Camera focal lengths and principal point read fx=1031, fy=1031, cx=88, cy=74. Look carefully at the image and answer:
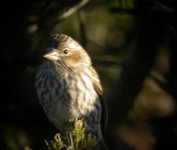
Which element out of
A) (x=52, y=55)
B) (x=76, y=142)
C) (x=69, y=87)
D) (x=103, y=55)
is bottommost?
(x=103, y=55)

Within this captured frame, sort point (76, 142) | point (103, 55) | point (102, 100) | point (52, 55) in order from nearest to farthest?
point (76, 142), point (52, 55), point (102, 100), point (103, 55)

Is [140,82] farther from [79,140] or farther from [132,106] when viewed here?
[79,140]

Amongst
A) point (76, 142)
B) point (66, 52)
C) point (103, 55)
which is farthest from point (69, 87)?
point (76, 142)

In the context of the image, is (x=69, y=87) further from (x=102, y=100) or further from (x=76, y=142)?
(x=76, y=142)

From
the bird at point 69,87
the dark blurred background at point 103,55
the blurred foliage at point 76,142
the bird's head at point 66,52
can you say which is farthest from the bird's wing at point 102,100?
the blurred foliage at point 76,142

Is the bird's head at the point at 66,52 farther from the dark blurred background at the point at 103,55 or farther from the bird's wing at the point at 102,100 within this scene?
the dark blurred background at the point at 103,55

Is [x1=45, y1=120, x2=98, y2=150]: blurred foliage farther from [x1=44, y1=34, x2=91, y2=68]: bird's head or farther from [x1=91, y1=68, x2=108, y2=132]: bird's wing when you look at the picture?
[x1=91, y1=68, x2=108, y2=132]: bird's wing

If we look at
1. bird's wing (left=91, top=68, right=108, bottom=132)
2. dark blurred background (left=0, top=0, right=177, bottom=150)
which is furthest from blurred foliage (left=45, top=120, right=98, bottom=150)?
bird's wing (left=91, top=68, right=108, bottom=132)
